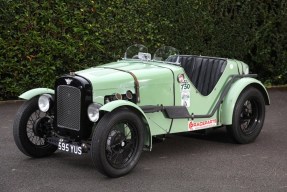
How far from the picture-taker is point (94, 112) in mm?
5656

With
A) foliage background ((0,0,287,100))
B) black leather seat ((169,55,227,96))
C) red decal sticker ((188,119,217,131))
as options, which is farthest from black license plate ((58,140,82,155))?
foliage background ((0,0,287,100))

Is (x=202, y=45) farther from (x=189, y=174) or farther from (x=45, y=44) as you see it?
(x=189, y=174)

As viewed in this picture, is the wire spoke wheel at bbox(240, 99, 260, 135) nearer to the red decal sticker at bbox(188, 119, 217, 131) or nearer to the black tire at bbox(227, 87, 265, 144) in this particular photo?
the black tire at bbox(227, 87, 265, 144)

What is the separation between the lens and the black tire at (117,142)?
17.7ft

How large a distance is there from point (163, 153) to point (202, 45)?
5174 millimetres

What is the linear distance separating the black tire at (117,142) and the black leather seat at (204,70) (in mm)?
1590

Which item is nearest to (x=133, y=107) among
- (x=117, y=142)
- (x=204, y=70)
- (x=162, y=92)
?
(x=117, y=142)

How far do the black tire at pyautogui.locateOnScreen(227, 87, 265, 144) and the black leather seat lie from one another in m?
0.41

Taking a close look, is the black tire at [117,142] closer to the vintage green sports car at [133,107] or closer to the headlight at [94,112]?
the vintage green sports car at [133,107]

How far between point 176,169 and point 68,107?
4.40 ft

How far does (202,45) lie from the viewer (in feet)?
37.5

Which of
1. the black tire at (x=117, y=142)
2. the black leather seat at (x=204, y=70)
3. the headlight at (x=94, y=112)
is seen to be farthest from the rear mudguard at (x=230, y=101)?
the headlight at (x=94, y=112)

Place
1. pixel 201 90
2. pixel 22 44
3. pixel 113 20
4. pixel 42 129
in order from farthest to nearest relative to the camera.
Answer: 1. pixel 113 20
2. pixel 22 44
3. pixel 201 90
4. pixel 42 129

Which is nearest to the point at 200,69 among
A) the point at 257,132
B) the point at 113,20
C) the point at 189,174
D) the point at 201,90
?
the point at 201,90
